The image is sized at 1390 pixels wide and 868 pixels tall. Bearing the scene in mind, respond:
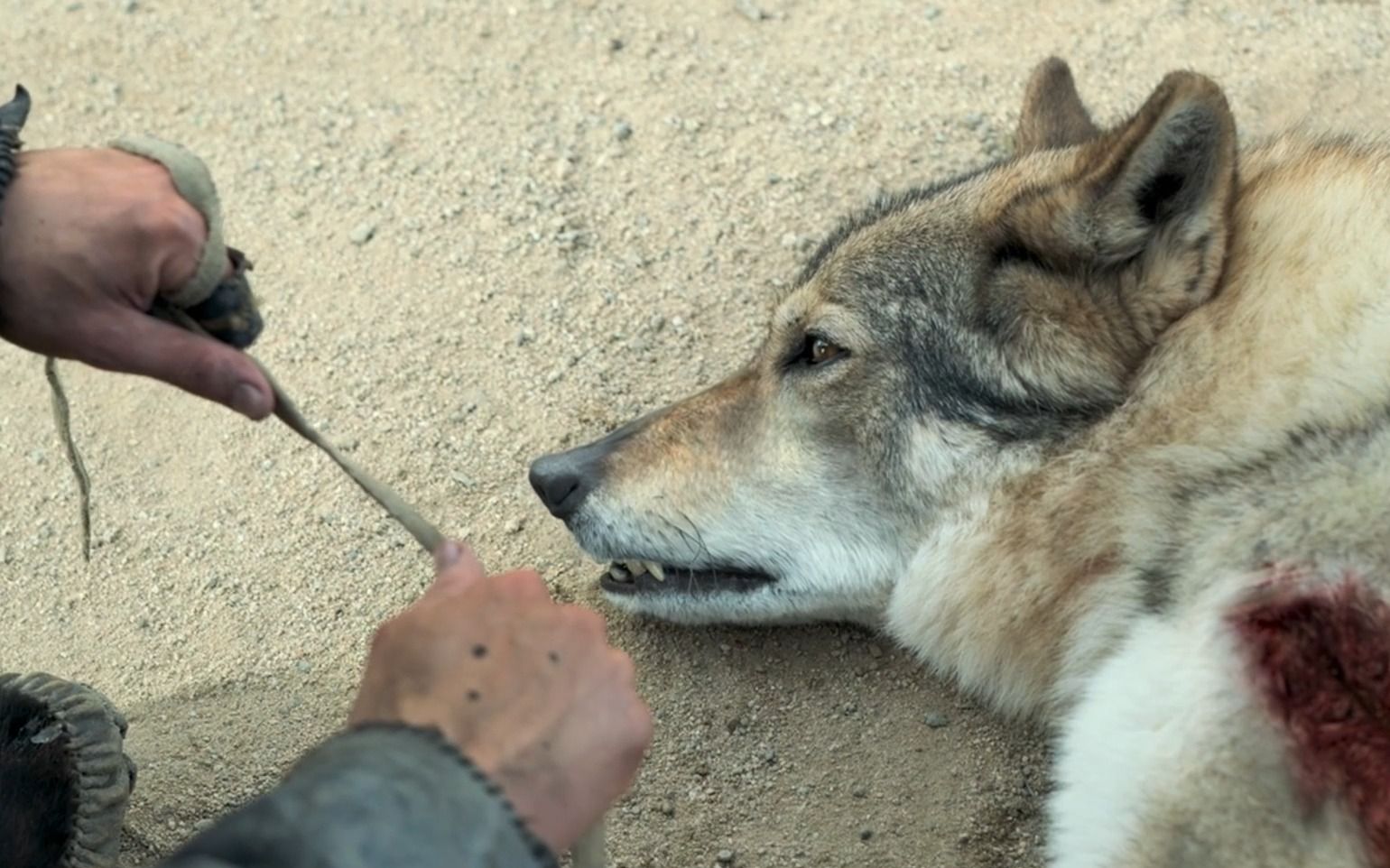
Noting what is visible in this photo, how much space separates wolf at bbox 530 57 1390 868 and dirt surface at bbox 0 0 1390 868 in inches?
11.8

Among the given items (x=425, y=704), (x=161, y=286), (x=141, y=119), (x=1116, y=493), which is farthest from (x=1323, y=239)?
(x=141, y=119)

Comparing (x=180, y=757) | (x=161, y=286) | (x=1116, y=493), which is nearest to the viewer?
(x=161, y=286)

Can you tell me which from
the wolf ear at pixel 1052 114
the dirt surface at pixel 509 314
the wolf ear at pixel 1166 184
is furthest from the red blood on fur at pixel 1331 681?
the wolf ear at pixel 1052 114

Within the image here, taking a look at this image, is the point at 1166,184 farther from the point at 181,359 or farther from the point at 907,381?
the point at 181,359

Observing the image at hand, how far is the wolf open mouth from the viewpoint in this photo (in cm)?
343

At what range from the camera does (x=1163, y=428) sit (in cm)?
291

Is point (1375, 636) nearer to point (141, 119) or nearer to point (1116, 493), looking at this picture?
point (1116, 493)

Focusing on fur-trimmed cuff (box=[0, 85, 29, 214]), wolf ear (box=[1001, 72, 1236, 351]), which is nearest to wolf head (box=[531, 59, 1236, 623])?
wolf ear (box=[1001, 72, 1236, 351])

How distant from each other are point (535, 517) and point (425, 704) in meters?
1.86

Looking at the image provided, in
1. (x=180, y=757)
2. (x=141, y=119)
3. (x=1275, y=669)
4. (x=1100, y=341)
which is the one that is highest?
(x=141, y=119)

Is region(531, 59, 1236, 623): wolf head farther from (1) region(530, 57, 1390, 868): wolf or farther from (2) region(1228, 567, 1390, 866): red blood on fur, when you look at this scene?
(2) region(1228, 567, 1390, 866): red blood on fur

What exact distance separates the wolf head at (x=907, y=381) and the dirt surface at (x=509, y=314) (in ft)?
1.31

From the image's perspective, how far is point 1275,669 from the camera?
97.7 inches

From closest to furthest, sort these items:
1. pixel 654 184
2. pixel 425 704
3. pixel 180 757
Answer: pixel 425 704
pixel 180 757
pixel 654 184
